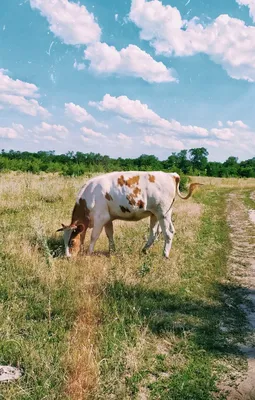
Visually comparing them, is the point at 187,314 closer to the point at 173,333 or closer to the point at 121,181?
the point at 173,333

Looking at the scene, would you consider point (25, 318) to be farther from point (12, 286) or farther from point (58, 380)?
point (58, 380)

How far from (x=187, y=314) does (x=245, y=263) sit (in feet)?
12.5

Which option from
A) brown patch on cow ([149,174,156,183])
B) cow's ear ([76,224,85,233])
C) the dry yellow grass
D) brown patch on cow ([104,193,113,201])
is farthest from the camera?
the dry yellow grass

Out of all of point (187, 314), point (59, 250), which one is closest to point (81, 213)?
point (59, 250)

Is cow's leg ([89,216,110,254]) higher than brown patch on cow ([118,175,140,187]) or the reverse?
the reverse

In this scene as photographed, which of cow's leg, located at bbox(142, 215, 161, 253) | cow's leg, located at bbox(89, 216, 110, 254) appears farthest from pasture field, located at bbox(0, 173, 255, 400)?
cow's leg, located at bbox(89, 216, 110, 254)

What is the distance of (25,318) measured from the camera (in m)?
5.11

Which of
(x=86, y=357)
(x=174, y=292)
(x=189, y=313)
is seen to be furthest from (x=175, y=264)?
(x=86, y=357)

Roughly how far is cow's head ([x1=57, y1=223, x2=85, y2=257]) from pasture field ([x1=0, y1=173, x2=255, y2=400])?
0.25 m

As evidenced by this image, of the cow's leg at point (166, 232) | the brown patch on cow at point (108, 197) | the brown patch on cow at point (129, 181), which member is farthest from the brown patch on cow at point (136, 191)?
the cow's leg at point (166, 232)

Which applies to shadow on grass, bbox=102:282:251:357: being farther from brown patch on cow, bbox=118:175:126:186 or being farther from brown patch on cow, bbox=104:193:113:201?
brown patch on cow, bbox=118:175:126:186

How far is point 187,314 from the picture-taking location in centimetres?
591

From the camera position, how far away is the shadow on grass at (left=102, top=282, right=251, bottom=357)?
5133mm

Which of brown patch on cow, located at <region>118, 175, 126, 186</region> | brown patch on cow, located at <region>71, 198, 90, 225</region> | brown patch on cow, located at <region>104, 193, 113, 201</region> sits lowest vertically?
brown patch on cow, located at <region>71, 198, 90, 225</region>
